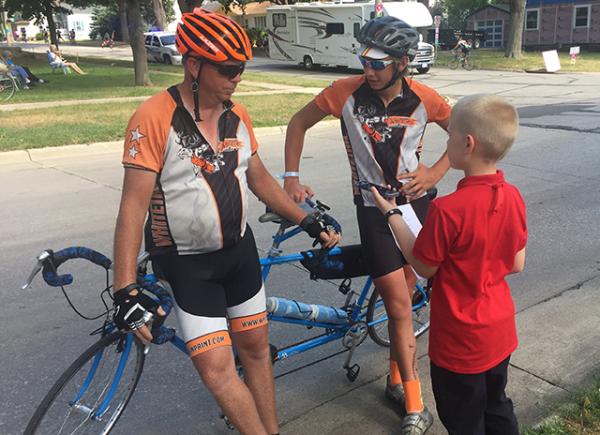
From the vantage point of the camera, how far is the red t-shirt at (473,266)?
2.17m

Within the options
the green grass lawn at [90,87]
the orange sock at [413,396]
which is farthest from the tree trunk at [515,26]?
the orange sock at [413,396]

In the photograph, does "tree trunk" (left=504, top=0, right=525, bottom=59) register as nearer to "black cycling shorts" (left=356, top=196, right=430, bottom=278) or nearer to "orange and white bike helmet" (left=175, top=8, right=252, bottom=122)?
"black cycling shorts" (left=356, top=196, right=430, bottom=278)

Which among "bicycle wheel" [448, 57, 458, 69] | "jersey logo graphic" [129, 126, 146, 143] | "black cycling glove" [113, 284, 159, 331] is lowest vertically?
"bicycle wheel" [448, 57, 458, 69]

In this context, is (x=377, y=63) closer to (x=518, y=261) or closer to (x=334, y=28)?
(x=518, y=261)

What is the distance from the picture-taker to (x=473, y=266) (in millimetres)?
2227

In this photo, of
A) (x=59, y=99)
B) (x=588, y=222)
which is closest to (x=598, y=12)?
(x=59, y=99)

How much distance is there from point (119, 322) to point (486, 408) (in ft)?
4.99

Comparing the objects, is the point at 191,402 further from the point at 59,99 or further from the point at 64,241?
the point at 59,99

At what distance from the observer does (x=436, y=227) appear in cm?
217

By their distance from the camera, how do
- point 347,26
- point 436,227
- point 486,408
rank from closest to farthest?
point 436,227 → point 486,408 → point 347,26

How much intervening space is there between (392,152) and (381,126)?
0.47ft

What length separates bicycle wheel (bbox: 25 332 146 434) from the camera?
8.16 feet

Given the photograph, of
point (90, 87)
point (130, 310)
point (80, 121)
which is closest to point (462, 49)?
point (90, 87)

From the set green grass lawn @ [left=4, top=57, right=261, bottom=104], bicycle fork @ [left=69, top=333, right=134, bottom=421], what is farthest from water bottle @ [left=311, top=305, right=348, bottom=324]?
green grass lawn @ [left=4, top=57, right=261, bottom=104]
